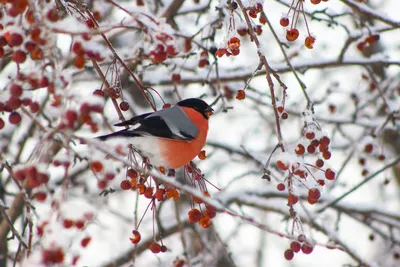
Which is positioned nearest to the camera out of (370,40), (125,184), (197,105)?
(125,184)

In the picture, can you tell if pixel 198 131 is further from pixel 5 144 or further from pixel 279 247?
pixel 279 247

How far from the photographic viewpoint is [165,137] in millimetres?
2363

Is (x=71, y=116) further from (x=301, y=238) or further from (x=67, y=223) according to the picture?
(x=301, y=238)

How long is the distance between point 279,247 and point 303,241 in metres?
7.86

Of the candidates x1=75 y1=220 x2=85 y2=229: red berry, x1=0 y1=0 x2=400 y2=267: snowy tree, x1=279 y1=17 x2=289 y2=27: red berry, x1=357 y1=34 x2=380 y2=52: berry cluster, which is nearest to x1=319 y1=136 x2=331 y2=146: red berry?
x1=0 y1=0 x2=400 y2=267: snowy tree

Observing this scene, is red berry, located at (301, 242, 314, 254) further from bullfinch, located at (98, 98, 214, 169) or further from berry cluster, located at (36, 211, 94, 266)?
berry cluster, located at (36, 211, 94, 266)

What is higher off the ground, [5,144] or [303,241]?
[5,144]

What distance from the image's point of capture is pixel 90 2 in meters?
4.00

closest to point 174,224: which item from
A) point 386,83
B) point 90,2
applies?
point 90,2

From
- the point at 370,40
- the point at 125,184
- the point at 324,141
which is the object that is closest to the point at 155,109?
the point at 125,184

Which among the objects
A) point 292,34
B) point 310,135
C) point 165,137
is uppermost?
point 292,34

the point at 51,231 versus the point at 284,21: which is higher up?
the point at 284,21

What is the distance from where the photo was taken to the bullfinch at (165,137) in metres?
2.27

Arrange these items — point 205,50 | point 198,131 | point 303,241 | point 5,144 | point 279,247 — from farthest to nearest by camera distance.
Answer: point 279,247, point 5,144, point 205,50, point 198,131, point 303,241
